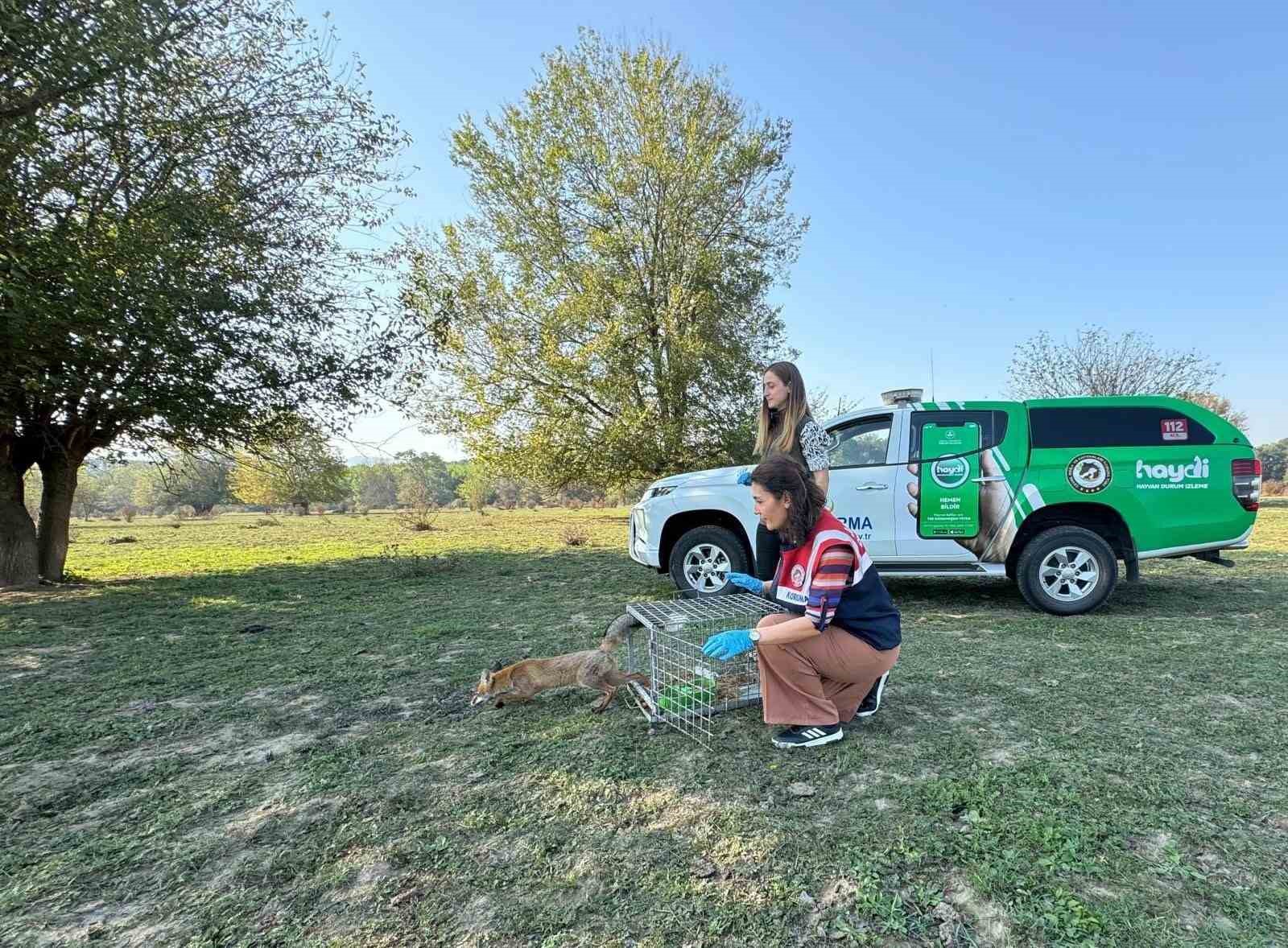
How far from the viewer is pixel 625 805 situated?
229 cm

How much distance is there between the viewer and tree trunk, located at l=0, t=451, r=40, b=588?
7.51 m

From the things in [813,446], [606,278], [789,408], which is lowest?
[813,446]

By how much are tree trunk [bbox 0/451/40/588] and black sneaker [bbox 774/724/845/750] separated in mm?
9799

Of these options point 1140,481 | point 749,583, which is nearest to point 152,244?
point 749,583

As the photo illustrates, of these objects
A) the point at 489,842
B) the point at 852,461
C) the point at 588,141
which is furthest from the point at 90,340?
the point at 588,141

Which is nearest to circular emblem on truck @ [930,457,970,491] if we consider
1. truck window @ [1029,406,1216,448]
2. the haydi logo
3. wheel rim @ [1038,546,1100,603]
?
truck window @ [1029,406,1216,448]

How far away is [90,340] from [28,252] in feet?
2.69

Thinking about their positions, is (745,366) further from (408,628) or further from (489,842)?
(489,842)

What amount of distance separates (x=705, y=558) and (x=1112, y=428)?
3.80 meters

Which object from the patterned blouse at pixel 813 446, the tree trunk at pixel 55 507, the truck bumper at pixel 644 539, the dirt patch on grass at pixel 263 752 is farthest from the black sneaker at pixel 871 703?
the tree trunk at pixel 55 507

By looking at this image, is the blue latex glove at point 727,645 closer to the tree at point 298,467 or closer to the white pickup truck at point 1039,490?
the white pickup truck at point 1039,490

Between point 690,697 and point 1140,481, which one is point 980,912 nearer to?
point 690,697

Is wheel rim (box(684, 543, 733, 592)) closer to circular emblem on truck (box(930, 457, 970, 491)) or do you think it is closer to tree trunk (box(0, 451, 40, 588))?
circular emblem on truck (box(930, 457, 970, 491))

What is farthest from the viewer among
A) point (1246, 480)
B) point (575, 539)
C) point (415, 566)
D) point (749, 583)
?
point (575, 539)
